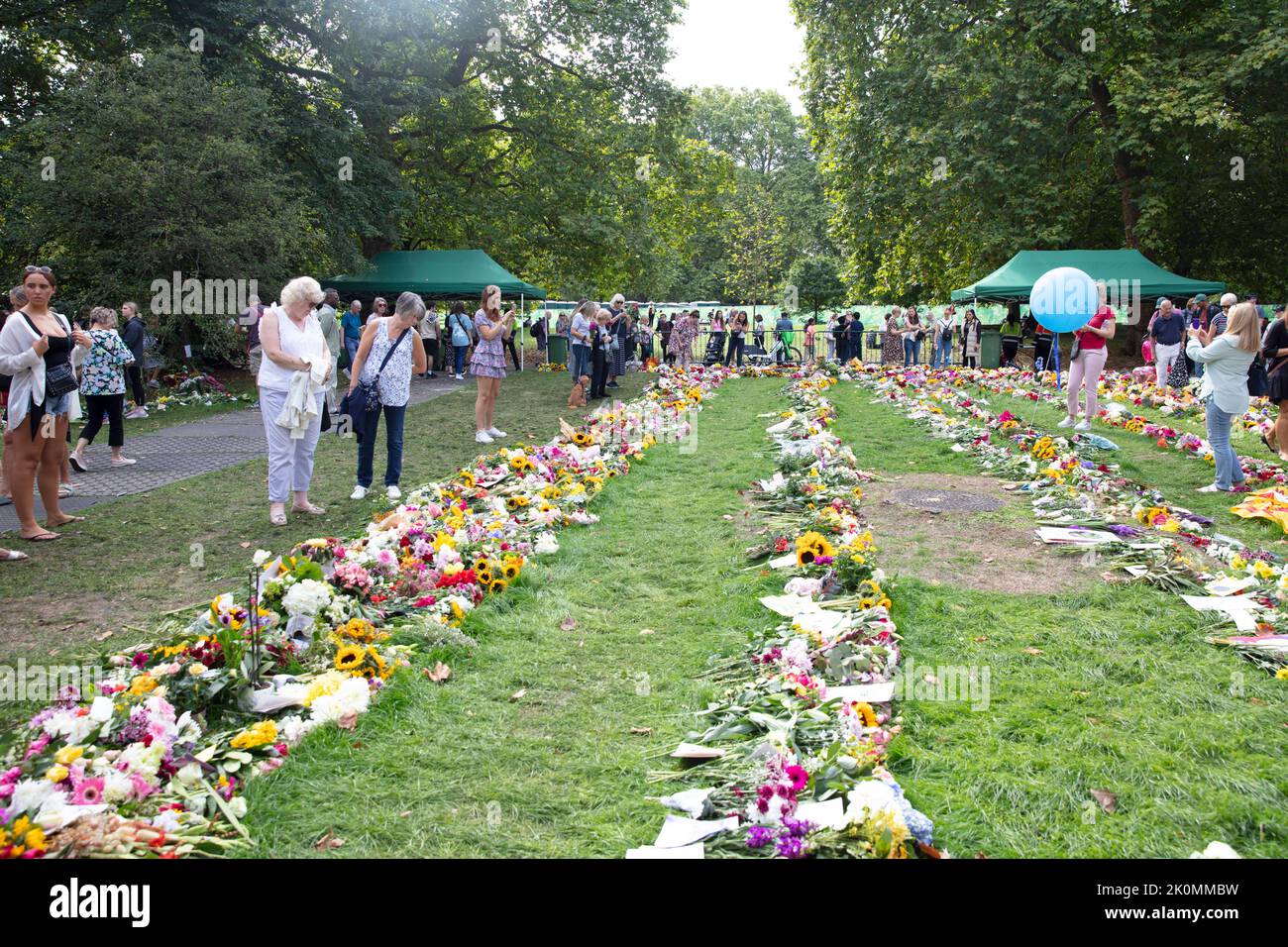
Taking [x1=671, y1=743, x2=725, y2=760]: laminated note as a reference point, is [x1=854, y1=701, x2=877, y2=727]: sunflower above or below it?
above

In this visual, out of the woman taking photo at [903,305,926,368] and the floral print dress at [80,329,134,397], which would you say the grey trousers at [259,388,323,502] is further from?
the woman taking photo at [903,305,926,368]

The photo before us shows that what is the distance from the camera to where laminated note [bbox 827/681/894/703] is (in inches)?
169

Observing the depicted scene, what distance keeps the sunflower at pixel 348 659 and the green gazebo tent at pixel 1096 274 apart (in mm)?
24232

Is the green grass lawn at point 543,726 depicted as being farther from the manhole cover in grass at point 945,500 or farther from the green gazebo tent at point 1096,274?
the green gazebo tent at point 1096,274

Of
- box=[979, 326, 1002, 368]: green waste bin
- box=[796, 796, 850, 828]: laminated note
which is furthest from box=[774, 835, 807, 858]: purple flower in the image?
box=[979, 326, 1002, 368]: green waste bin

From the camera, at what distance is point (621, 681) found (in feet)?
15.9

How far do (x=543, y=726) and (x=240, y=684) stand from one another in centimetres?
133

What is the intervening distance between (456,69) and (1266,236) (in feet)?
84.0

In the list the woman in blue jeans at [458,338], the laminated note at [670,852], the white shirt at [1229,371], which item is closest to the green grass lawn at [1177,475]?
the white shirt at [1229,371]

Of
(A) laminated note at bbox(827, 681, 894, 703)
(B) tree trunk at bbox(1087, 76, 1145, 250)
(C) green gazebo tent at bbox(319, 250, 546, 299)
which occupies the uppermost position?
(B) tree trunk at bbox(1087, 76, 1145, 250)

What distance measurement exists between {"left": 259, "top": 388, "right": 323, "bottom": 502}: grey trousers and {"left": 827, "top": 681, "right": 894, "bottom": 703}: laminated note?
221 inches

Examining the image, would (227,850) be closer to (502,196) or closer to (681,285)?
(502,196)

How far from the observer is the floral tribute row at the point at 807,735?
3.19 m
